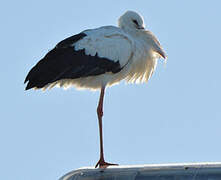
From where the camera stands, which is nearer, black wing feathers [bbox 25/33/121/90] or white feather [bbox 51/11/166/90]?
black wing feathers [bbox 25/33/121/90]

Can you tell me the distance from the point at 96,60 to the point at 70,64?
1.46 feet

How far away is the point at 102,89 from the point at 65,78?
72 centimetres

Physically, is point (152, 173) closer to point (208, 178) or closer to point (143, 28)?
point (208, 178)

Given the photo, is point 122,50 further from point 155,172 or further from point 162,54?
point 155,172

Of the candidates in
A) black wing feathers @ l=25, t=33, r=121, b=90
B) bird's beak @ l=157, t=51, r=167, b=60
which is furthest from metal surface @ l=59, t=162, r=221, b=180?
bird's beak @ l=157, t=51, r=167, b=60

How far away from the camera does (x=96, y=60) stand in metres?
11.9

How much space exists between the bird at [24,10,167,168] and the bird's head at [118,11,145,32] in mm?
196

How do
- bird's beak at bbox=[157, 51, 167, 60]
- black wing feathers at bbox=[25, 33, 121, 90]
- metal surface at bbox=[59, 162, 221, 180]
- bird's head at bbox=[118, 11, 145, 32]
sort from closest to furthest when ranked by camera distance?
metal surface at bbox=[59, 162, 221, 180]
black wing feathers at bbox=[25, 33, 121, 90]
bird's beak at bbox=[157, 51, 167, 60]
bird's head at bbox=[118, 11, 145, 32]

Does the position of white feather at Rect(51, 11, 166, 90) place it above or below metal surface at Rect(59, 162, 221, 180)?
above

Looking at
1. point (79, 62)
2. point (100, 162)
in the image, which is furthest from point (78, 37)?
point (100, 162)

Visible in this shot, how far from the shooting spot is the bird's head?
41.0ft

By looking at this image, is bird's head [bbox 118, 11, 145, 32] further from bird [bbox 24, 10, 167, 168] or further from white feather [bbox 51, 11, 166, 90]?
bird [bbox 24, 10, 167, 168]

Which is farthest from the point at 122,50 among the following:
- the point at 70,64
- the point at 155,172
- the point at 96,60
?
the point at 155,172

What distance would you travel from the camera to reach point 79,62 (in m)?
11.8
